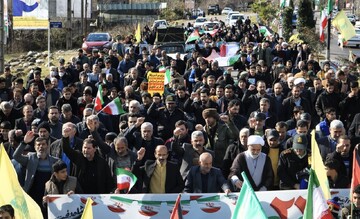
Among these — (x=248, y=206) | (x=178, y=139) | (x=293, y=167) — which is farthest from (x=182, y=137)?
(x=248, y=206)

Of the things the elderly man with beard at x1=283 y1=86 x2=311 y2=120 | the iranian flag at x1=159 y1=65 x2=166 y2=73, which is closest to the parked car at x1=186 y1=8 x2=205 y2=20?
the iranian flag at x1=159 y1=65 x2=166 y2=73

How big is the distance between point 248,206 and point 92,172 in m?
3.40

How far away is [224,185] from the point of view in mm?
9594

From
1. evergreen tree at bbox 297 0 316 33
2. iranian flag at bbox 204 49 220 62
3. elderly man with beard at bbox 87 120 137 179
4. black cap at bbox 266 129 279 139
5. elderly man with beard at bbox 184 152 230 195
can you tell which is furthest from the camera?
evergreen tree at bbox 297 0 316 33

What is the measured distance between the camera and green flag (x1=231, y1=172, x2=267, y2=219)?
6848mm

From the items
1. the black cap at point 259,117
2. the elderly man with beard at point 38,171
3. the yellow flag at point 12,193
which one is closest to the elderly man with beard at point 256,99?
the black cap at point 259,117

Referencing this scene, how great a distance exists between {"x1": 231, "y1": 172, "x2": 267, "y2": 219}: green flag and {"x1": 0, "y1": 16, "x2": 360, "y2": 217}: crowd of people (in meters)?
2.36

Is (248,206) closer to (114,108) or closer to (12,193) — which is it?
(12,193)

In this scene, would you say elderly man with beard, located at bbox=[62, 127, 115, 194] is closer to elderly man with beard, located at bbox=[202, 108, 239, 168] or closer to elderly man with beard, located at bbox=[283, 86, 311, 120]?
elderly man with beard, located at bbox=[202, 108, 239, 168]

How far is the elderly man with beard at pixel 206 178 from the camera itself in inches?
380

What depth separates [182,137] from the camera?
37.3ft

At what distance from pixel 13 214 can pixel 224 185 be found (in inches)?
113

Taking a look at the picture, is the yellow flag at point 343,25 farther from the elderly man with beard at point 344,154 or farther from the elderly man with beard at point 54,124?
the elderly man with beard at point 344,154

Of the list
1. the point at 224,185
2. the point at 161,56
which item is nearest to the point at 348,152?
the point at 224,185
